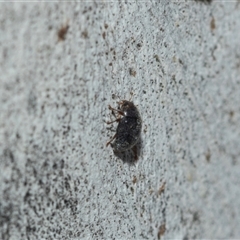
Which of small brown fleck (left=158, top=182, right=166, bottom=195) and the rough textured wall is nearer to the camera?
the rough textured wall

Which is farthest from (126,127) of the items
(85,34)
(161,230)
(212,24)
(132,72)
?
(212,24)

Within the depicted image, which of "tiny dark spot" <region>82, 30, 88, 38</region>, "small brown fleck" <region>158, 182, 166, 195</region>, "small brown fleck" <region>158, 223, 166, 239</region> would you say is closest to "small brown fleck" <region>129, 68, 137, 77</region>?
"tiny dark spot" <region>82, 30, 88, 38</region>

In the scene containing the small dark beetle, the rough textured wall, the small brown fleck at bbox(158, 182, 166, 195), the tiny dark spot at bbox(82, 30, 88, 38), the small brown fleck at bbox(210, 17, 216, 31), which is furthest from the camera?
the small brown fleck at bbox(210, 17, 216, 31)

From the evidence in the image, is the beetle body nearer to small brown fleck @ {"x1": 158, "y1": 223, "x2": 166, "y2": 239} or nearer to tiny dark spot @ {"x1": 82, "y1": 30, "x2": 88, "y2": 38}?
tiny dark spot @ {"x1": 82, "y1": 30, "x2": 88, "y2": 38}

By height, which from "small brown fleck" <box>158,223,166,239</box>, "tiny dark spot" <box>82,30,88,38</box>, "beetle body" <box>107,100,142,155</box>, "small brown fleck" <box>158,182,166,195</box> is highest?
"tiny dark spot" <box>82,30,88,38</box>

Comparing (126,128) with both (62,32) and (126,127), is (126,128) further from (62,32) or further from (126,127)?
(62,32)

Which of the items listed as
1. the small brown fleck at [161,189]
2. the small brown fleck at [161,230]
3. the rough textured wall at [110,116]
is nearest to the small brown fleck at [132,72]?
the rough textured wall at [110,116]
